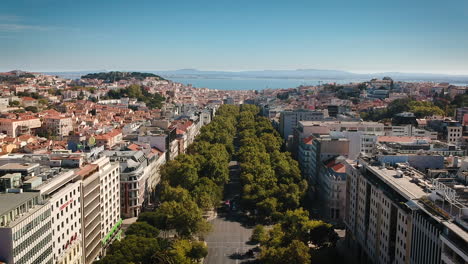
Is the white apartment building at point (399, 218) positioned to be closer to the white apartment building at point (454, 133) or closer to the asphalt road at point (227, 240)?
the asphalt road at point (227, 240)

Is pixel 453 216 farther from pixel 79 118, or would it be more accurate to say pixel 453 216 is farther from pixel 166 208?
pixel 79 118

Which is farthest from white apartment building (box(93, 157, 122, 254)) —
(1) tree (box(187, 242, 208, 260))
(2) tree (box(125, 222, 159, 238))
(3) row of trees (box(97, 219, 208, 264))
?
(1) tree (box(187, 242, 208, 260))

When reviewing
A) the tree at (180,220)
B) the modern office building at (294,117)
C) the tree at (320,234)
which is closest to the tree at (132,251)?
the tree at (180,220)

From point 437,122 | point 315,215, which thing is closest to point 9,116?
point 315,215

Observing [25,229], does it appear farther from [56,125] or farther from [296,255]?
[56,125]

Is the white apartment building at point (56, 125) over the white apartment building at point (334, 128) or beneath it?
beneath

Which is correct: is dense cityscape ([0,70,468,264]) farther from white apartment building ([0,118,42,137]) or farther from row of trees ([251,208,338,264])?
white apartment building ([0,118,42,137])
